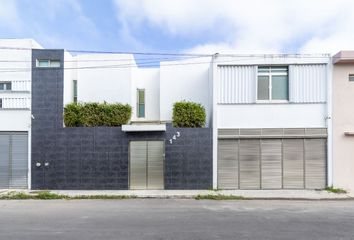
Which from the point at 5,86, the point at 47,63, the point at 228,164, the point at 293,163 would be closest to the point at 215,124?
the point at 228,164

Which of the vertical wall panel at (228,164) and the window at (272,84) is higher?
the window at (272,84)

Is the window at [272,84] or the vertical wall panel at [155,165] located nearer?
the vertical wall panel at [155,165]

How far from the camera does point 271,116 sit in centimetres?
1745

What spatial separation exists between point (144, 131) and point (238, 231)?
9381 millimetres

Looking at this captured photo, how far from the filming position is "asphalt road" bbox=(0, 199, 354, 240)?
841 centimetres

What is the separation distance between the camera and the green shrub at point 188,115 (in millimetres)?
17578

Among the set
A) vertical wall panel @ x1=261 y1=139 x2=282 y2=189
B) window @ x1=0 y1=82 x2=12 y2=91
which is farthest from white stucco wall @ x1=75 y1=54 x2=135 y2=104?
vertical wall panel @ x1=261 y1=139 x2=282 y2=189

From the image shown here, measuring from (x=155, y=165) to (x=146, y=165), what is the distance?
0.42m

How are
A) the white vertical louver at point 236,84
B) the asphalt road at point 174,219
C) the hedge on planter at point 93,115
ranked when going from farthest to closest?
the hedge on planter at point 93,115, the white vertical louver at point 236,84, the asphalt road at point 174,219

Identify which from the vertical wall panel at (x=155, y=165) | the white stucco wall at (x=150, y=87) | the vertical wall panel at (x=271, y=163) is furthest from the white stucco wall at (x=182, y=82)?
the vertical wall panel at (x=271, y=163)

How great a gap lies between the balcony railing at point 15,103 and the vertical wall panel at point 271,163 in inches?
441

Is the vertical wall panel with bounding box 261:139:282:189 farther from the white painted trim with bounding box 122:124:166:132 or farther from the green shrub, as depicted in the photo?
the white painted trim with bounding box 122:124:166:132

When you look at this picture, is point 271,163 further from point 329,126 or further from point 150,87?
point 150,87

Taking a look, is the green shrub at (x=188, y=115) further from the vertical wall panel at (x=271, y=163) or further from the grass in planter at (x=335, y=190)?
the grass in planter at (x=335, y=190)
